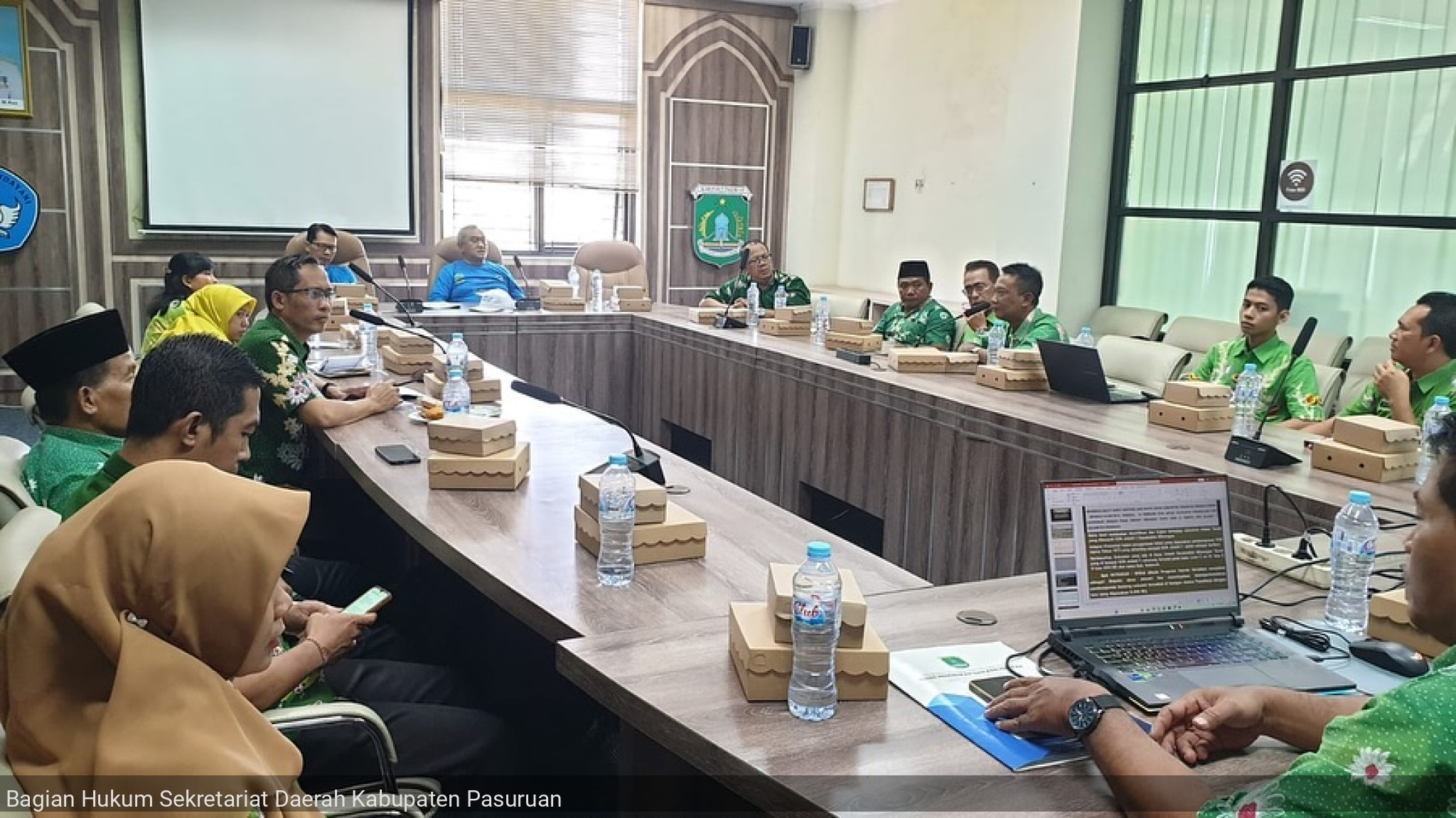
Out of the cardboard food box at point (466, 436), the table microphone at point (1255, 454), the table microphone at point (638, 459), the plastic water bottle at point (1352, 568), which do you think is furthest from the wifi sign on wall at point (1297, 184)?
the cardboard food box at point (466, 436)

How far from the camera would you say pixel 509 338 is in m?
5.42

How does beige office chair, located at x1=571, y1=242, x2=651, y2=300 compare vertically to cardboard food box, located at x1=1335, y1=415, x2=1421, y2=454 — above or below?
above

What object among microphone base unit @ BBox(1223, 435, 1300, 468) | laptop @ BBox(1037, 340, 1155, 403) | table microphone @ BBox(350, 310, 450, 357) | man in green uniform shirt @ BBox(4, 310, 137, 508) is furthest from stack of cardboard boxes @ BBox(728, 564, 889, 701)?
laptop @ BBox(1037, 340, 1155, 403)

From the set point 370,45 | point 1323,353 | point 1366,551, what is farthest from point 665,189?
point 1366,551

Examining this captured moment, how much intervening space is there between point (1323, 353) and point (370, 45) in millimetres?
5886

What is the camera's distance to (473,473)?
242cm

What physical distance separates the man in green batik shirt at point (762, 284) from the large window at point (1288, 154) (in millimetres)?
1982

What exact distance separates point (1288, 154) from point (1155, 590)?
15.9 feet

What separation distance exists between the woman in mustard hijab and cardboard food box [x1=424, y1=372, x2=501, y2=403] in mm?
2233

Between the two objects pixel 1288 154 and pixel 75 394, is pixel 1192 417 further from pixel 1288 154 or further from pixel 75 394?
pixel 1288 154

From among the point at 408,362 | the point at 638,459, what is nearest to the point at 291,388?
the point at 408,362

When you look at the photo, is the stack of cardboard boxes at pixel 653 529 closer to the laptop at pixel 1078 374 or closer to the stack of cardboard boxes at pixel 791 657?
the stack of cardboard boxes at pixel 791 657

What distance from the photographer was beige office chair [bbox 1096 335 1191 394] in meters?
4.97

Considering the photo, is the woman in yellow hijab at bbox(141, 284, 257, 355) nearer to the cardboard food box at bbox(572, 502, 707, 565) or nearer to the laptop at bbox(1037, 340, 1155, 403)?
the cardboard food box at bbox(572, 502, 707, 565)
